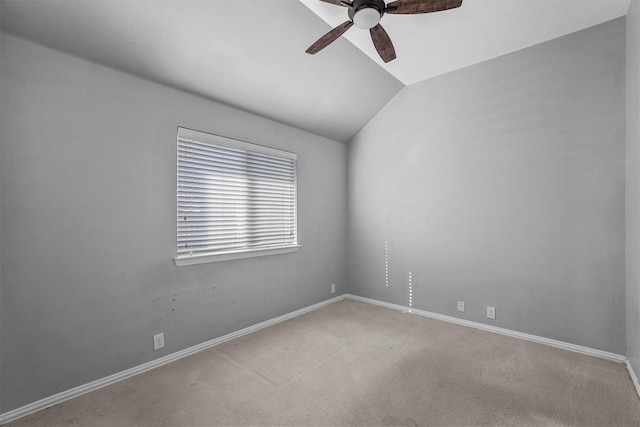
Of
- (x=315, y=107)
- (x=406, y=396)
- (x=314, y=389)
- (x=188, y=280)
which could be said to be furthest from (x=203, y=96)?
(x=406, y=396)

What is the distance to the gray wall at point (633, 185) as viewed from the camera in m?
2.17

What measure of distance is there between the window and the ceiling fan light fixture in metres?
1.71

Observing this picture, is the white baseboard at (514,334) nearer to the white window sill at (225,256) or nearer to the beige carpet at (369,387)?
the beige carpet at (369,387)

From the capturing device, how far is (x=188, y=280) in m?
2.76

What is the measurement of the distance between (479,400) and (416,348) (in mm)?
813

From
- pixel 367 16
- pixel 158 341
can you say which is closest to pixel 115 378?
pixel 158 341

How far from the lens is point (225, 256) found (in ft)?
9.87

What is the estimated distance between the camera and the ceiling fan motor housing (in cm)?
181

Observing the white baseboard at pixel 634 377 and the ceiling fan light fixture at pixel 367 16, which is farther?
the white baseboard at pixel 634 377

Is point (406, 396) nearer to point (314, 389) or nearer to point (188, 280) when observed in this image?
point (314, 389)

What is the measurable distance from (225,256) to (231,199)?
58cm

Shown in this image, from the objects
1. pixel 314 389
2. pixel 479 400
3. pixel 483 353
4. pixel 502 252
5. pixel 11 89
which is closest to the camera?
pixel 11 89

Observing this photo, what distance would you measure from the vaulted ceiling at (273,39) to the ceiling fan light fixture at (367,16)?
2.07 ft

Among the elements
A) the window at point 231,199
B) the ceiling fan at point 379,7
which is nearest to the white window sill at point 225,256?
the window at point 231,199
